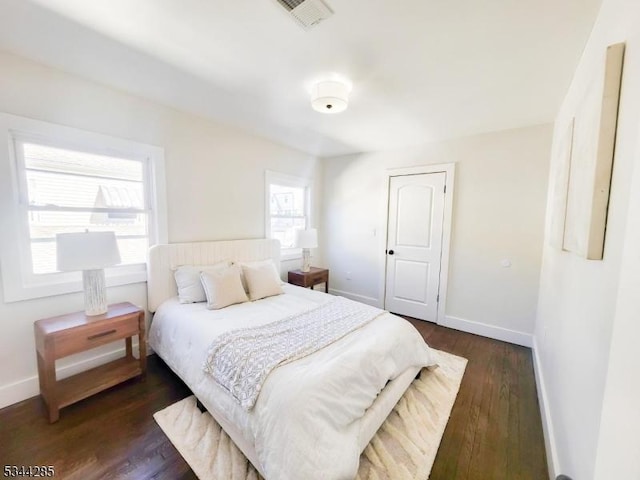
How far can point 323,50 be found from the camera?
1.62 m

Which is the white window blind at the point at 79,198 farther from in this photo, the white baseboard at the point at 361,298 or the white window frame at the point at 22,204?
the white baseboard at the point at 361,298

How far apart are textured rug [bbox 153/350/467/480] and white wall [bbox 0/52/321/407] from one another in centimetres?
113

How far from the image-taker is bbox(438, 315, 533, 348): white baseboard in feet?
9.45

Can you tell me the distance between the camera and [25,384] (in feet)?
6.26

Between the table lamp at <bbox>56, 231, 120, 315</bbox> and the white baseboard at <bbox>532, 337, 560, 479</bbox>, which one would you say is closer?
the white baseboard at <bbox>532, 337, 560, 479</bbox>

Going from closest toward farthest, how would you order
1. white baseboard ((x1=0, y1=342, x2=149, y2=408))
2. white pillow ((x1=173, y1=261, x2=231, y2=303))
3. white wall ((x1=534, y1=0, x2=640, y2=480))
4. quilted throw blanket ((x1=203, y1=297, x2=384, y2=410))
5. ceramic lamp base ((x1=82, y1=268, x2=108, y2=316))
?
white wall ((x1=534, y1=0, x2=640, y2=480))
quilted throw blanket ((x1=203, y1=297, x2=384, y2=410))
white baseboard ((x1=0, y1=342, x2=149, y2=408))
ceramic lamp base ((x1=82, y1=268, x2=108, y2=316))
white pillow ((x1=173, y1=261, x2=231, y2=303))

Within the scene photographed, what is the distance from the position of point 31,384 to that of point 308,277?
8.74 ft

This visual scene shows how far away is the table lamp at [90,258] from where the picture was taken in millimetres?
1763

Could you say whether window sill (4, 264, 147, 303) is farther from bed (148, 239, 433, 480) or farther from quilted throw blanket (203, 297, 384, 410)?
quilted throw blanket (203, 297, 384, 410)

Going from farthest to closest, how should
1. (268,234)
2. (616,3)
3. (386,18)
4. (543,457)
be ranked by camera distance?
(268,234) → (543,457) → (386,18) → (616,3)

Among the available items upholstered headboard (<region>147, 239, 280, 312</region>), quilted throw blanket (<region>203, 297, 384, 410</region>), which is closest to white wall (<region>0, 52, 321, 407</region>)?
upholstered headboard (<region>147, 239, 280, 312</region>)

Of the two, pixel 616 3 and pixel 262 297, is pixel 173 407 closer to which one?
pixel 262 297

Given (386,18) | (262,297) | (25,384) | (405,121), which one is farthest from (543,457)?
Answer: (25,384)

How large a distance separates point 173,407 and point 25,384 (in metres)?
1.12
